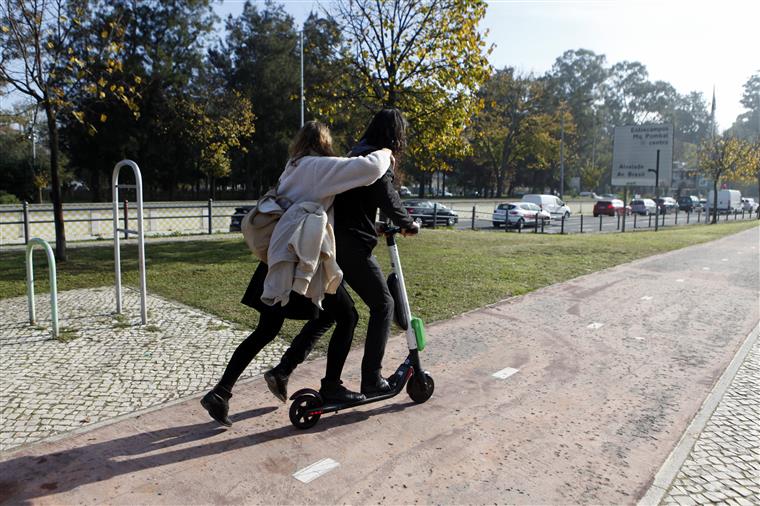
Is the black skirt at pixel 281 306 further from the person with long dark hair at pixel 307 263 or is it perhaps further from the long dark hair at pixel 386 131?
the long dark hair at pixel 386 131

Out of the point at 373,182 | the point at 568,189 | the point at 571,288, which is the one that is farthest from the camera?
the point at 568,189

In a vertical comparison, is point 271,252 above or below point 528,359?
above

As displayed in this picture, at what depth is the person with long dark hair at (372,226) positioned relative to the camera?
336cm

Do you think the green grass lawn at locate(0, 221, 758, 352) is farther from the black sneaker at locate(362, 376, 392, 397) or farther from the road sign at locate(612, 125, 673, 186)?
the road sign at locate(612, 125, 673, 186)

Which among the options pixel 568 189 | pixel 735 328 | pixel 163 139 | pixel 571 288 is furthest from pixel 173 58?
pixel 568 189

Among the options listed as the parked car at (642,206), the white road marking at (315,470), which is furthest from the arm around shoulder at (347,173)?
the parked car at (642,206)

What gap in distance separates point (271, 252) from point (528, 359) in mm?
2864

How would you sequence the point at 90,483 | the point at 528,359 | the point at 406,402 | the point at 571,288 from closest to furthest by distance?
the point at 90,483 → the point at 406,402 → the point at 528,359 → the point at 571,288

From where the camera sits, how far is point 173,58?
3791 centimetres

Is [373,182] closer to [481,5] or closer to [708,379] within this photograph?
[708,379]

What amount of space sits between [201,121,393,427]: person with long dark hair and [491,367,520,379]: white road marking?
4.75ft

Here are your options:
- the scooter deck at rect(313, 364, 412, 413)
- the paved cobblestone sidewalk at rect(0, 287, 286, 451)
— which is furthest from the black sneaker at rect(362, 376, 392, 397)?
the paved cobblestone sidewalk at rect(0, 287, 286, 451)

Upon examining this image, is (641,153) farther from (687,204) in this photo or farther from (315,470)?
(687,204)

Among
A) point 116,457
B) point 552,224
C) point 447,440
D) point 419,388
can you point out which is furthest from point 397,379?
point 552,224
